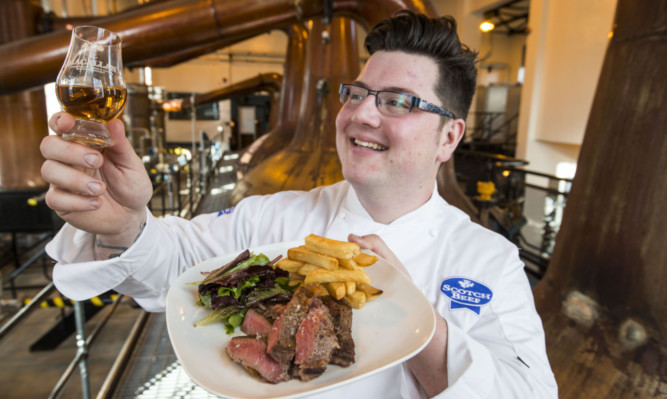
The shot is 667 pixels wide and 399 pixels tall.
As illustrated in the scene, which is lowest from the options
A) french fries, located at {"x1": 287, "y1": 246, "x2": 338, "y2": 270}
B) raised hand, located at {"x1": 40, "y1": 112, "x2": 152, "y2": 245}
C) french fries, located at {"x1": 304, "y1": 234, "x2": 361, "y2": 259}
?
french fries, located at {"x1": 287, "y1": 246, "x2": 338, "y2": 270}

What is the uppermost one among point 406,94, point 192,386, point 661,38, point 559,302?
point 661,38

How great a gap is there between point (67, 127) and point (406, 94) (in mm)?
948

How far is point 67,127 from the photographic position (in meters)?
0.82

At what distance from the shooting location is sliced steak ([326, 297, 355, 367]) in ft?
2.63

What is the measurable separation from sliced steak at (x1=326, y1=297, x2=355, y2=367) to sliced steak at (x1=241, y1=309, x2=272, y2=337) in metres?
0.14

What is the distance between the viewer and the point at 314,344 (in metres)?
0.77

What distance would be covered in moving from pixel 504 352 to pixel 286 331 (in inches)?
27.0

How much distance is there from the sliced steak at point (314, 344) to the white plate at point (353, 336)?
0.07 ft

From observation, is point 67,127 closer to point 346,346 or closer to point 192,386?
point 346,346

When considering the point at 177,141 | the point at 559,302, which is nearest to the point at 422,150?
the point at 559,302

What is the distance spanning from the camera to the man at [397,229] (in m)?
1.01

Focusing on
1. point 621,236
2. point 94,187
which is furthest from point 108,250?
point 621,236

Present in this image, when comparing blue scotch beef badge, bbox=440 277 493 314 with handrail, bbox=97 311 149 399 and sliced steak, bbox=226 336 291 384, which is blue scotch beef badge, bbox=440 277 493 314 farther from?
handrail, bbox=97 311 149 399

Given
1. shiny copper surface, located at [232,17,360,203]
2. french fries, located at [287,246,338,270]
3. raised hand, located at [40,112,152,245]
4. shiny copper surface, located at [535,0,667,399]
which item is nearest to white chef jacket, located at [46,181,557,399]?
raised hand, located at [40,112,152,245]
